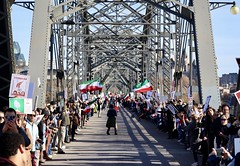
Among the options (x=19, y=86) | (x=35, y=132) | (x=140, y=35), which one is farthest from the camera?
(x=140, y=35)

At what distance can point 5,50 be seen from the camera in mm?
17594

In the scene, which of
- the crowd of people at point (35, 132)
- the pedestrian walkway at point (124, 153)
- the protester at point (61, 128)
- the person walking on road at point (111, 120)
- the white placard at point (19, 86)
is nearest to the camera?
the crowd of people at point (35, 132)

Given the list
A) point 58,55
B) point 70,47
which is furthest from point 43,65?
point 70,47

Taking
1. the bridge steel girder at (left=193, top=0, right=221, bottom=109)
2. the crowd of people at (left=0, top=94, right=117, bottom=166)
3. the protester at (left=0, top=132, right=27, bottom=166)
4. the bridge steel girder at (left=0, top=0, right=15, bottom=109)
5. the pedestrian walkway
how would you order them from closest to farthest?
the protester at (left=0, top=132, right=27, bottom=166), the crowd of people at (left=0, top=94, right=117, bottom=166), the pedestrian walkway, the bridge steel girder at (left=0, top=0, right=15, bottom=109), the bridge steel girder at (left=193, top=0, right=221, bottom=109)

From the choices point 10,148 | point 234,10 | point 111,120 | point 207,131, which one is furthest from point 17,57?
point 10,148

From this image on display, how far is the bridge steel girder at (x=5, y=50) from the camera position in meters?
16.4

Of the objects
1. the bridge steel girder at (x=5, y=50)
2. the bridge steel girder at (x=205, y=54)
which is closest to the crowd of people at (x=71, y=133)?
the bridge steel girder at (x=205, y=54)

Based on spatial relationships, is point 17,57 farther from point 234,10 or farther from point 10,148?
point 10,148

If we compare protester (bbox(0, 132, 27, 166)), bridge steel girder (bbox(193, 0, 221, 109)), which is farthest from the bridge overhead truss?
protester (bbox(0, 132, 27, 166))

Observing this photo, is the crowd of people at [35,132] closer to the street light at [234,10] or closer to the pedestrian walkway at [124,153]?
the pedestrian walkway at [124,153]

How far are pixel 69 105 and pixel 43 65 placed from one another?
562 cm

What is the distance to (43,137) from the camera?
1462 centimetres

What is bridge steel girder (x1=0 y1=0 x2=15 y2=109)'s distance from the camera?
16.4m

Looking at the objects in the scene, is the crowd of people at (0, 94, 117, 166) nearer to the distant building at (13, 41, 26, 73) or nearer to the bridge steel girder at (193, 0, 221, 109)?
the bridge steel girder at (193, 0, 221, 109)
